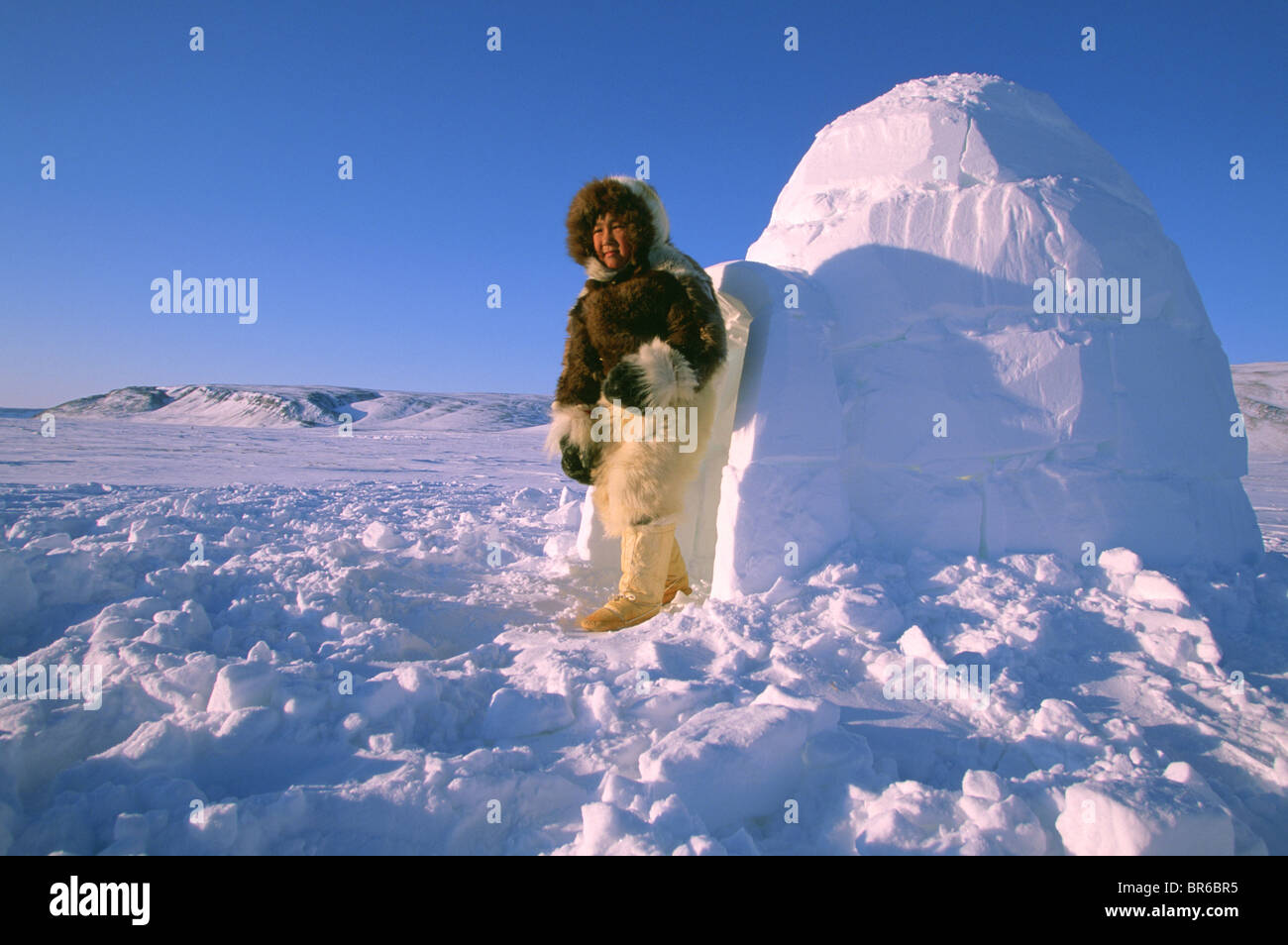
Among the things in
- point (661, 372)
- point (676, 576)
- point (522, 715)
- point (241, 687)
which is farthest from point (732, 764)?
point (676, 576)

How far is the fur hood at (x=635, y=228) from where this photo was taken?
286 centimetres

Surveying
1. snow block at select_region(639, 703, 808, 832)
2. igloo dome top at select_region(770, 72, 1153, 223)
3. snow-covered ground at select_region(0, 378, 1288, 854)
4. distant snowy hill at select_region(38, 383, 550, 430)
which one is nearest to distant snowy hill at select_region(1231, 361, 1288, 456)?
igloo dome top at select_region(770, 72, 1153, 223)

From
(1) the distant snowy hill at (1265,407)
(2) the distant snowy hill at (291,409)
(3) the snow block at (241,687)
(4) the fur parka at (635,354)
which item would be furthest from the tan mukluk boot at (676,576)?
(2) the distant snowy hill at (291,409)

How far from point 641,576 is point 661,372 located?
3.14ft

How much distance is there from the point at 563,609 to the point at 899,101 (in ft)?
10.8

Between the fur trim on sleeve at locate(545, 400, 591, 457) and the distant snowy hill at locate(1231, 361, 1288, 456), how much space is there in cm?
1632

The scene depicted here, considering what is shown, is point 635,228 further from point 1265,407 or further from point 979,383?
point 1265,407

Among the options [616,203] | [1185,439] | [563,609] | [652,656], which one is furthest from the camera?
[563,609]

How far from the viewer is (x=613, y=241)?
2.88 m

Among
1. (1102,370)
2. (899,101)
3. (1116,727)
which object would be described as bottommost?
(1116,727)

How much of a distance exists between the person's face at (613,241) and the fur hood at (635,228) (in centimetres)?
2
